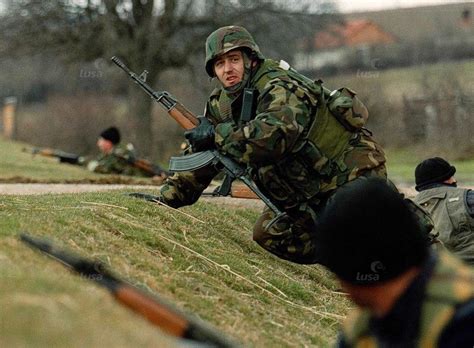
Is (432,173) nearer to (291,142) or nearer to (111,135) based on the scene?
(291,142)

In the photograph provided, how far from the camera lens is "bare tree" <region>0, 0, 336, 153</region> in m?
32.0

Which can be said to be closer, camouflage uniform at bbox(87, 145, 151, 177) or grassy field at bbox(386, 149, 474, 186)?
camouflage uniform at bbox(87, 145, 151, 177)

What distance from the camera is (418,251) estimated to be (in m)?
3.46

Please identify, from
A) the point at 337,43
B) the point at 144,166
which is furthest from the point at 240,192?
the point at 337,43

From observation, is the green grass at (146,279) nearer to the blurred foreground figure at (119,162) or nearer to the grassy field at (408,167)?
the blurred foreground figure at (119,162)

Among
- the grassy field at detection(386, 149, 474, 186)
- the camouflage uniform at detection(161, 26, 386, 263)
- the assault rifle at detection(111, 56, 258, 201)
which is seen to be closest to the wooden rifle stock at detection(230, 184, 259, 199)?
the assault rifle at detection(111, 56, 258, 201)

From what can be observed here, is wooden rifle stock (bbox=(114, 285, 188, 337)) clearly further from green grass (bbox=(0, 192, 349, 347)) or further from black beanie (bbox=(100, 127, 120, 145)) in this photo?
black beanie (bbox=(100, 127, 120, 145))

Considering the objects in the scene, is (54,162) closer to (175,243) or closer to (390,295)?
(175,243)

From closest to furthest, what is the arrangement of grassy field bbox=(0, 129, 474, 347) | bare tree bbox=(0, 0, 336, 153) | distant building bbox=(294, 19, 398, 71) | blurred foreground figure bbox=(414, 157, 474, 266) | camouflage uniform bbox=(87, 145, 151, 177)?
1. grassy field bbox=(0, 129, 474, 347)
2. blurred foreground figure bbox=(414, 157, 474, 266)
3. camouflage uniform bbox=(87, 145, 151, 177)
4. bare tree bbox=(0, 0, 336, 153)
5. distant building bbox=(294, 19, 398, 71)

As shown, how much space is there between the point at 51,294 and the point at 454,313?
1.61 m

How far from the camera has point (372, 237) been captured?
3459 millimetres

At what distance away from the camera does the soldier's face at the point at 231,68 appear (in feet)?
27.8

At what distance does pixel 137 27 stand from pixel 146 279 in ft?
86.3

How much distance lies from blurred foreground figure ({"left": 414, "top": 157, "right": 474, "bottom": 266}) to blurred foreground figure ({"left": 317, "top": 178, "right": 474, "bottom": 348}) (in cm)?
628
